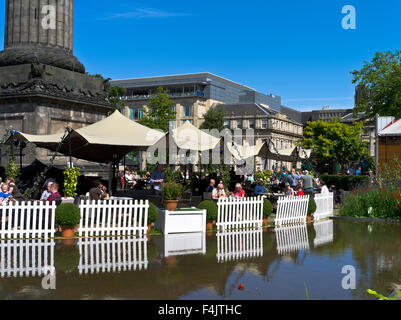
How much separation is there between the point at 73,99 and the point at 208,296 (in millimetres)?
15750

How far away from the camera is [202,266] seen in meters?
8.25

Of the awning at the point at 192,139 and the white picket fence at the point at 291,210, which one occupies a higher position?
the awning at the point at 192,139

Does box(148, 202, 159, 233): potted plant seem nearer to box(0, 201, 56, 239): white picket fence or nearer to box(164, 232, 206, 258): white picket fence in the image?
box(164, 232, 206, 258): white picket fence

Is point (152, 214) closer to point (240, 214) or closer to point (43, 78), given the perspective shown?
point (240, 214)

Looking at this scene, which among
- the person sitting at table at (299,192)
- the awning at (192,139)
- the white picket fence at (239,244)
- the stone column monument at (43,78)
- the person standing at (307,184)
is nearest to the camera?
the white picket fence at (239,244)

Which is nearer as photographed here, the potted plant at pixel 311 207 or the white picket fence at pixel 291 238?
the white picket fence at pixel 291 238

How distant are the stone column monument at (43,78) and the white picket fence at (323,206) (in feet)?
31.7

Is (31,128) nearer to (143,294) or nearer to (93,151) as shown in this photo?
(93,151)

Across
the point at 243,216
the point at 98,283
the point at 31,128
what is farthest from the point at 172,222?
the point at 31,128

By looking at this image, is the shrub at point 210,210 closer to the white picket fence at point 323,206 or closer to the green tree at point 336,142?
the white picket fence at point 323,206

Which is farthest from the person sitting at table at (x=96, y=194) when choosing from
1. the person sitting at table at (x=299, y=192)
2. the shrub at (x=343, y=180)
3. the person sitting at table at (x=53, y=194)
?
the shrub at (x=343, y=180)

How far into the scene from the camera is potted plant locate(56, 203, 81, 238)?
11.2 meters

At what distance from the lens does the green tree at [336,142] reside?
5819 cm
